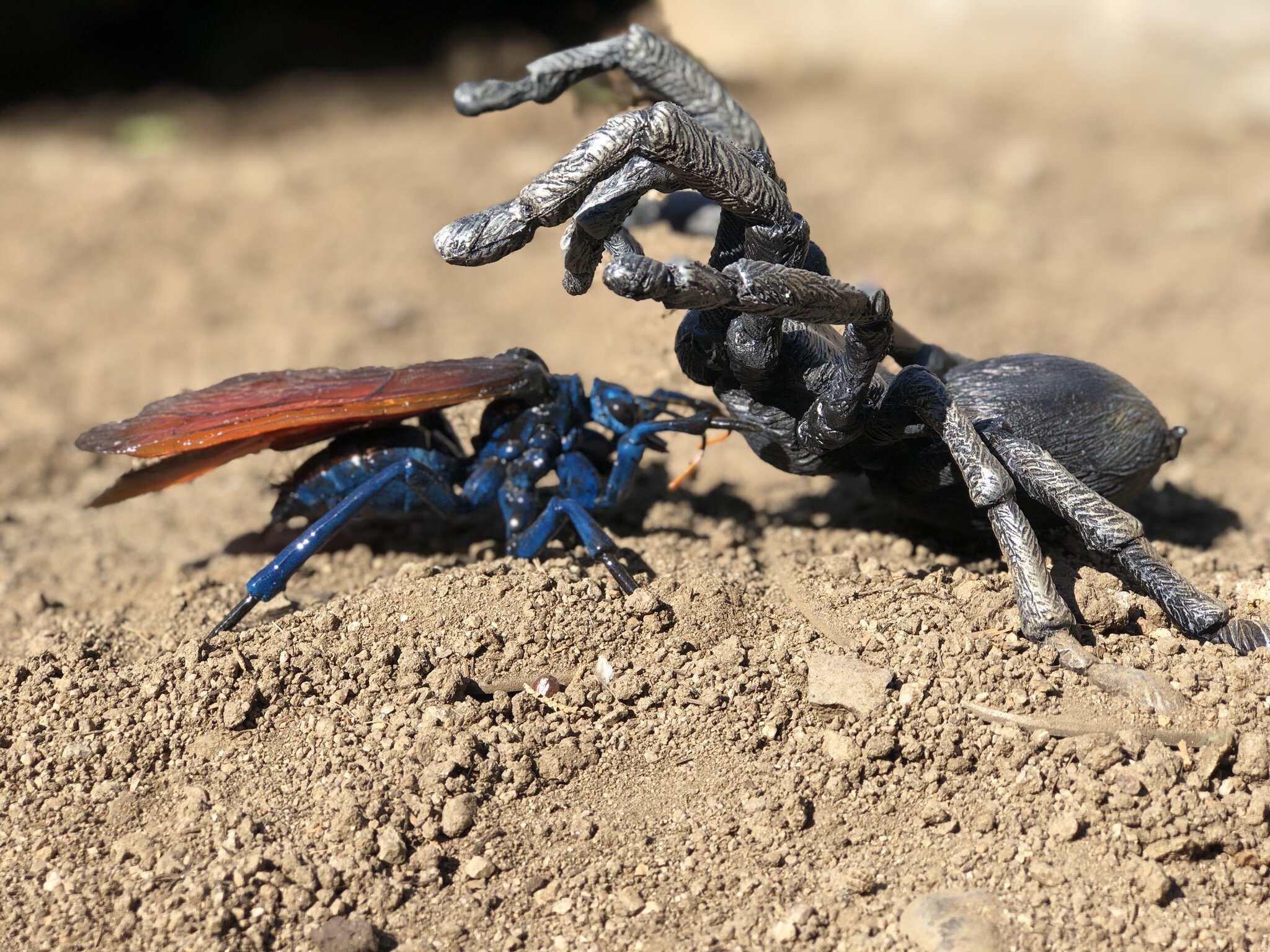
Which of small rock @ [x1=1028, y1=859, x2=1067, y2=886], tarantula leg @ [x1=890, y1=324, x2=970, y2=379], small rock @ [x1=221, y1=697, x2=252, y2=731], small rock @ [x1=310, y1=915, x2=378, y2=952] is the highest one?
tarantula leg @ [x1=890, y1=324, x2=970, y2=379]

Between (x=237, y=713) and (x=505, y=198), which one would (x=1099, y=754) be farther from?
(x=505, y=198)

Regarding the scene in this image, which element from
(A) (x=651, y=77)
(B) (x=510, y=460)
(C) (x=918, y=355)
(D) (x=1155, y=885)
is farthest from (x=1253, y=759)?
(A) (x=651, y=77)

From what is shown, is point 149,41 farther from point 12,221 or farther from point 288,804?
point 288,804

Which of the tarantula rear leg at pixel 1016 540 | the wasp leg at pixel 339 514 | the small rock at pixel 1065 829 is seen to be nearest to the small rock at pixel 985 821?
the small rock at pixel 1065 829

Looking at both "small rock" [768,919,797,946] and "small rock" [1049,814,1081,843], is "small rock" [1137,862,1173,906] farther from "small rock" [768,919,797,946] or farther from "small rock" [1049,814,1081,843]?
"small rock" [768,919,797,946]

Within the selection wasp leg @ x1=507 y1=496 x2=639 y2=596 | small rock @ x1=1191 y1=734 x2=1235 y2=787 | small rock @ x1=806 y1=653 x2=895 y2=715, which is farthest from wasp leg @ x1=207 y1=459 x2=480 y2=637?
small rock @ x1=1191 y1=734 x2=1235 y2=787

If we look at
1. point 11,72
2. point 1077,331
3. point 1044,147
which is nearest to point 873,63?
point 1044,147
